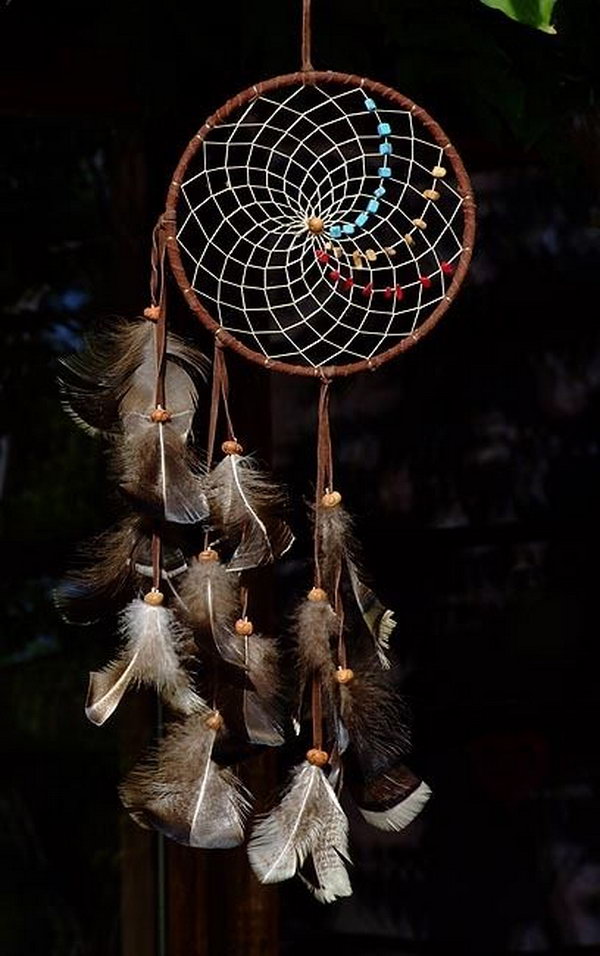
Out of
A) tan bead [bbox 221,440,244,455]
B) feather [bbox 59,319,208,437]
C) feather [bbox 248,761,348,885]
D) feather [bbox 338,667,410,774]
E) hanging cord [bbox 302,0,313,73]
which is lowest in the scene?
feather [bbox 248,761,348,885]

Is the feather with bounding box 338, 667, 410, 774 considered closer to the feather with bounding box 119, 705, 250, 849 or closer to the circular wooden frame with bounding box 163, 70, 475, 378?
the feather with bounding box 119, 705, 250, 849

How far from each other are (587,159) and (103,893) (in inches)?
50.8

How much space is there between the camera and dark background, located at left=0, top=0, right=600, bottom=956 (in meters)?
2.19

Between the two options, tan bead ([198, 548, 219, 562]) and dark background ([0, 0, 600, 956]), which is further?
dark background ([0, 0, 600, 956])

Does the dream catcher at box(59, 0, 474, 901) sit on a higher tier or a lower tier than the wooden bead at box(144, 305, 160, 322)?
lower

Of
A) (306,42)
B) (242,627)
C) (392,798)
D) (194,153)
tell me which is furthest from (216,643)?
(306,42)

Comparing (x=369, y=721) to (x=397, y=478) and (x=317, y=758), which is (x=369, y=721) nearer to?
(x=317, y=758)

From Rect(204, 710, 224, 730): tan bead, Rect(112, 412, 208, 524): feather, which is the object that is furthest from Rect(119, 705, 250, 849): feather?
Rect(112, 412, 208, 524): feather

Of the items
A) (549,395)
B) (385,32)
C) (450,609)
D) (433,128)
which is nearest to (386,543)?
(450,609)

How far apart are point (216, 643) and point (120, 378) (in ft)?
0.95

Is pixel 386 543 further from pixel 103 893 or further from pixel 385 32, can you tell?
pixel 385 32

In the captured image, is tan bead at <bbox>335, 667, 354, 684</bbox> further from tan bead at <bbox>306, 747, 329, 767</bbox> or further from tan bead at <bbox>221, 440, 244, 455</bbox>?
tan bead at <bbox>221, 440, 244, 455</bbox>

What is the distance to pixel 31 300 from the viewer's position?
254cm

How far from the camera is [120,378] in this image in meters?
1.70
